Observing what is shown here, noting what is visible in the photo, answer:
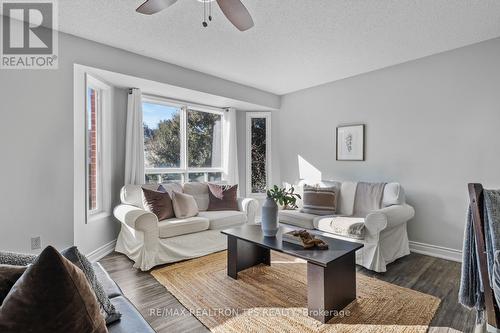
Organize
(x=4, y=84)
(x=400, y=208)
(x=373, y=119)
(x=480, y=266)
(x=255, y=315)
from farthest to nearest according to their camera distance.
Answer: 1. (x=373, y=119)
2. (x=400, y=208)
3. (x=4, y=84)
4. (x=255, y=315)
5. (x=480, y=266)

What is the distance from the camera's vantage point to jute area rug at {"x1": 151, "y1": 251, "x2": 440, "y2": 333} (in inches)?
75.3

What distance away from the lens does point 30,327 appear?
0.72m

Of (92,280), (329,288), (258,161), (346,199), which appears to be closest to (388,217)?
(346,199)

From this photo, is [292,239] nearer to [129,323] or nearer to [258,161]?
[129,323]

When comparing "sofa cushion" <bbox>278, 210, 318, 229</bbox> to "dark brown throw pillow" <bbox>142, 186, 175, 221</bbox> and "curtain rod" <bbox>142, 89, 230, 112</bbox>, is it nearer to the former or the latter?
"dark brown throw pillow" <bbox>142, 186, 175, 221</bbox>

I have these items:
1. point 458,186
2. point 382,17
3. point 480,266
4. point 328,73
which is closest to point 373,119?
point 328,73

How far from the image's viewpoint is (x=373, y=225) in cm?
277

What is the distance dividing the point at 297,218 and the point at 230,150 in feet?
6.59

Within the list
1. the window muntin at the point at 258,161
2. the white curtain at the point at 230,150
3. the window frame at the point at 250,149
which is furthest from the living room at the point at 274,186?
the window muntin at the point at 258,161

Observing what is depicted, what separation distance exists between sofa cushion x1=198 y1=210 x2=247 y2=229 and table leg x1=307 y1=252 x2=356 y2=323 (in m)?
1.69

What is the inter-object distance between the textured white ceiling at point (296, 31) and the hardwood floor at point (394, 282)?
2.56m

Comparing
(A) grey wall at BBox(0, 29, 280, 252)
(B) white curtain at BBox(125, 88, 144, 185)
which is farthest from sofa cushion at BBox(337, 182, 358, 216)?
(A) grey wall at BBox(0, 29, 280, 252)

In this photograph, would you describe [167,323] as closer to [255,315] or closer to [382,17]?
[255,315]

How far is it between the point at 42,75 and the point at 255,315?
10.0 feet
